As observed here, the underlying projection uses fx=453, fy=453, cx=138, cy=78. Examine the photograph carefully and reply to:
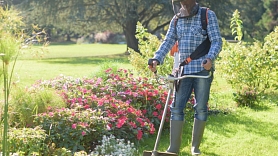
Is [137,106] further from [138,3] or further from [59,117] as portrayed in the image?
[138,3]

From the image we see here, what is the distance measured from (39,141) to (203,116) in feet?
5.30

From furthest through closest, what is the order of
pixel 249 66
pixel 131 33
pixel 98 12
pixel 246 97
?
1. pixel 131 33
2. pixel 98 12
3. pixel 249 66
4. pixel 246 97

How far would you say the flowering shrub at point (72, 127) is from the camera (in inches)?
183

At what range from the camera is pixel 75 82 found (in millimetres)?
6727

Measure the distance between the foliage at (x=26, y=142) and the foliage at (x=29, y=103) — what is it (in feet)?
2.60

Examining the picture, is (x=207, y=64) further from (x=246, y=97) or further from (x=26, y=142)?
(x=246, y=97)

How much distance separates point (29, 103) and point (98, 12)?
65.5 ft

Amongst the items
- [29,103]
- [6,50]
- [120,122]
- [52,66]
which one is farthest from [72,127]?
[52,66]

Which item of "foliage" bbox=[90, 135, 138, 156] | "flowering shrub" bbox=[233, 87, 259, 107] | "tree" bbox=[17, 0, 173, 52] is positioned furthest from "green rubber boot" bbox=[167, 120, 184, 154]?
"tree" bbox=[17, 0, 173, 52]

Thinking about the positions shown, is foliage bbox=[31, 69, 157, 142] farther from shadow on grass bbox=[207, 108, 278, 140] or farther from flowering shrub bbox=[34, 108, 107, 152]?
shadow on grass bbox=[207, 108, 278, 140]

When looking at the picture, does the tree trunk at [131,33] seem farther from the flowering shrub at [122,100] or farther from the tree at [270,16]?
the flowering shrub at [122,100]

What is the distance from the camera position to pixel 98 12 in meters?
24.8

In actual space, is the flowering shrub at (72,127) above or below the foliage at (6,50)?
below

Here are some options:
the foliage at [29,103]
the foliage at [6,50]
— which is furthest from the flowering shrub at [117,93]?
the foliage at [6,50]
